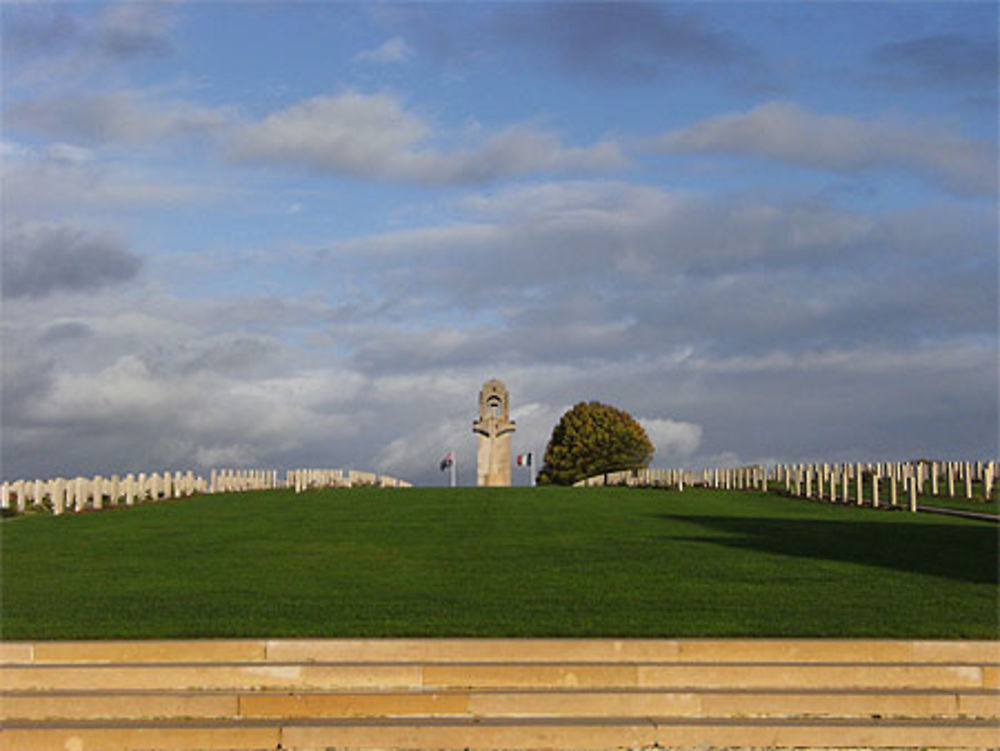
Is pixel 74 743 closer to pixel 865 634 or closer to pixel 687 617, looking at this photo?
pixel 687 617

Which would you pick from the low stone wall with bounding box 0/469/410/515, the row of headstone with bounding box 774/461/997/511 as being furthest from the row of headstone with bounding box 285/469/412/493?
the row of headstone with bounding box 774/461/997/511

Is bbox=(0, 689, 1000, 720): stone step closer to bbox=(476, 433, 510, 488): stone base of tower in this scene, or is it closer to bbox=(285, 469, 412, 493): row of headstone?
bbox=(285, 469, 412, 493): row of headstone

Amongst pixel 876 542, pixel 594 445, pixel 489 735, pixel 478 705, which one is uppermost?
pixel 594 445

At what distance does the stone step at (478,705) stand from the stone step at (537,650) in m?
0.65

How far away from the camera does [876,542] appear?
72.6 ft

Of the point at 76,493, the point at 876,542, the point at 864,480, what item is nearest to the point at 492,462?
the point at 864,480

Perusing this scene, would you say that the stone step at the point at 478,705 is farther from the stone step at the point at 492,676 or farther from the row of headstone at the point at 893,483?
the row of headstone at the point at 893,483

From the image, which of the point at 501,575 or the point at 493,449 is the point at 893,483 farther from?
the point at 493,449

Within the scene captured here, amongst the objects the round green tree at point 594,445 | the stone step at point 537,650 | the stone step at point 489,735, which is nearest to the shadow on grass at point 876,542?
the stone step at point 537,650

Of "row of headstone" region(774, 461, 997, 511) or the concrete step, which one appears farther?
"row of headstone" region(774, 461, 997, 511)

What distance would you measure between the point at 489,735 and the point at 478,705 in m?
0.55

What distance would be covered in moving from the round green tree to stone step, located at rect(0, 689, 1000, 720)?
2951 inches

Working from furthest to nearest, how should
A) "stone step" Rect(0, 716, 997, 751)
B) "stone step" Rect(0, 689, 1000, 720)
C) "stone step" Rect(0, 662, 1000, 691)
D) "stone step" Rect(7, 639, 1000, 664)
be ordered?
"stone step" Rect(7, 639, 1000, 664) < "stone step" Rect(0, 662, 1000, 691) < "stone step" Rect(0, 689, 1000, 720) < "stone step" Rect(0, 716, 997, 751)

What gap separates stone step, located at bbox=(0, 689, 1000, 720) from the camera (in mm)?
10625
